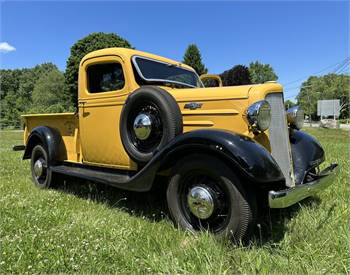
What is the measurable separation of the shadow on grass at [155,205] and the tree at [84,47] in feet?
66.4

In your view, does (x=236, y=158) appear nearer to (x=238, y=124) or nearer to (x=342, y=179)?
(x=238, y=124)

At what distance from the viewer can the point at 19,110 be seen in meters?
48.0

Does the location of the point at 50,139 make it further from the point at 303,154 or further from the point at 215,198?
the point at 303,154

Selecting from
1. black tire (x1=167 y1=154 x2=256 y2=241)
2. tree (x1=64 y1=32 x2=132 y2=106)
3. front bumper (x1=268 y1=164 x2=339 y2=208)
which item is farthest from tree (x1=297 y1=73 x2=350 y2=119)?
black tire (x1=167 y1=154 x2=256 y2=241)

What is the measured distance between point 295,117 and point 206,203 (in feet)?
6.23

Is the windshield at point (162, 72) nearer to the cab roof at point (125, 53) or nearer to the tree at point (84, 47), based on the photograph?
the cab roof at point (125, 53)

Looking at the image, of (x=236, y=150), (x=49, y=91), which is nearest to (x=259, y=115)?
(x=236, y=150)

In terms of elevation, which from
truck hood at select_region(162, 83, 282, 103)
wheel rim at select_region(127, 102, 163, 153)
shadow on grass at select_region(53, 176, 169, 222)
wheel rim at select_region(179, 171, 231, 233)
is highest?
truck hood at select_region(162, 83, 282, 103)

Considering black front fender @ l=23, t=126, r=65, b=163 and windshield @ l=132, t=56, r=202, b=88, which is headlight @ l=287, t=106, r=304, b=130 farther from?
black front fender @ l=23, t=126, r=65, b=163

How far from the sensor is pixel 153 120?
147 inches

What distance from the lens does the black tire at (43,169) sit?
5.29m

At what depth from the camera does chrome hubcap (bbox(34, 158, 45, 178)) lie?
548 centimetres

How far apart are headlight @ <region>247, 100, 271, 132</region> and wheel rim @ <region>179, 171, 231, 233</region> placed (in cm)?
67

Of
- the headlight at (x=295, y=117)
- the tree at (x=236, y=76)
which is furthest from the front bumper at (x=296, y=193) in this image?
the tree at (x=236, y=76)
